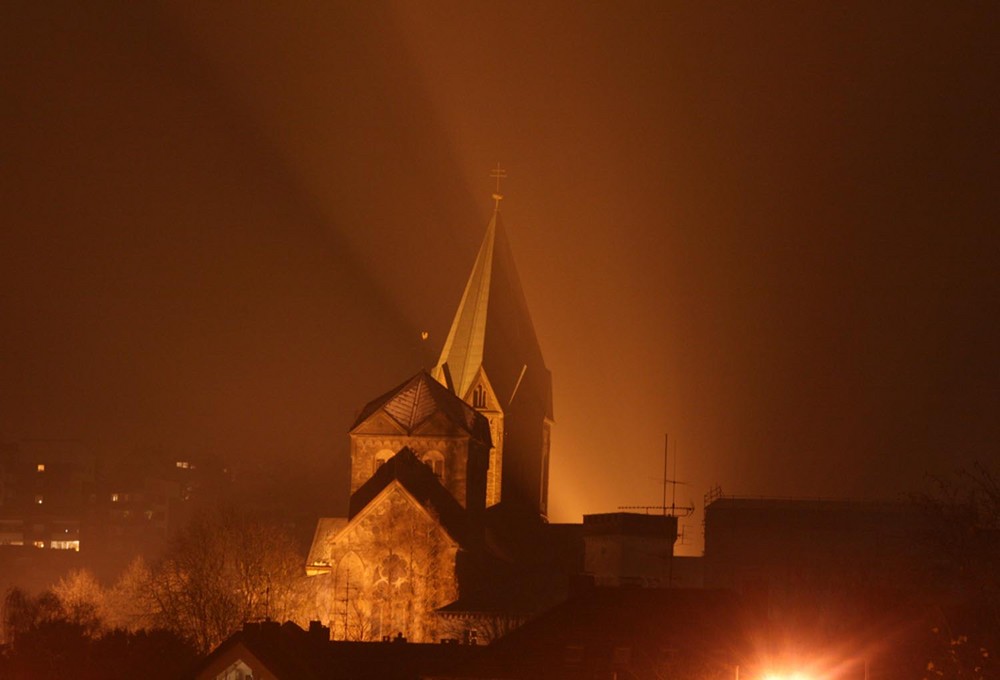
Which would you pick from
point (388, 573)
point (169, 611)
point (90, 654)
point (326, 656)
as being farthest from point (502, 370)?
point (326, 656)

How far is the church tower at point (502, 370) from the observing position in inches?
4456

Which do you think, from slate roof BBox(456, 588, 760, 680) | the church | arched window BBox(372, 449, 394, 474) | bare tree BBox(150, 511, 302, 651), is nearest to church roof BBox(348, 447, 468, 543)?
the church

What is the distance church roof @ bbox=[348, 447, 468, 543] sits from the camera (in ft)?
329

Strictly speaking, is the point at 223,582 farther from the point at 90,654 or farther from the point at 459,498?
the point at 90,654

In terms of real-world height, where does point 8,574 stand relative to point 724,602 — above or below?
above

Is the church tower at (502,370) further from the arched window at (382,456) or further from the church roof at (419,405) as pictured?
the arched window at (382,456)

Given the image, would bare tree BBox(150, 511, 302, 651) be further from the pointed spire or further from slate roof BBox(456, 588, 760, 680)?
slate roof BBox(456, 588, 760, 680)

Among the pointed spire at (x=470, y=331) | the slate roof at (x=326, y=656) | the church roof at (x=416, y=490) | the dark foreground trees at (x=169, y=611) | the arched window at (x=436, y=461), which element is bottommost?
the slate roof at (x=326, y=656)

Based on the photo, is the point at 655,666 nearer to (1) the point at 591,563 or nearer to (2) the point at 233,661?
(2) the point at 233,661

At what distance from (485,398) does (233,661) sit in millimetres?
49743

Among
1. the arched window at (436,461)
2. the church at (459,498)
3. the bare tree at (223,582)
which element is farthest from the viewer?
the arched window at (436,461)

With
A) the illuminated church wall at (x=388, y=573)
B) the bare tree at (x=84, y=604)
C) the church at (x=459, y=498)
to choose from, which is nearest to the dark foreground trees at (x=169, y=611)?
the bare tree at (x=84, y=604)

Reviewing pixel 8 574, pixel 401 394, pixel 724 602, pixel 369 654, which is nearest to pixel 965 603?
pixel 724 602

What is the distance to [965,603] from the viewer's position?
69.3 m
